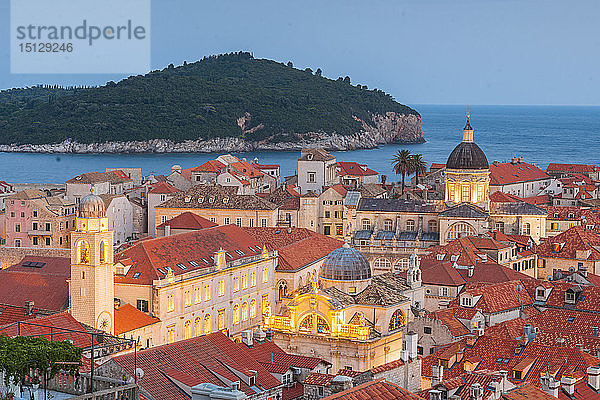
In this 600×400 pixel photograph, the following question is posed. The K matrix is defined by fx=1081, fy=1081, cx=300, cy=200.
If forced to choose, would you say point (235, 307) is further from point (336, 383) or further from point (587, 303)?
point (336, 383)

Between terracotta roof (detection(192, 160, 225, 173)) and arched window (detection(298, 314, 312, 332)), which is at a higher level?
terracotta roof (detection(192, 160, 225, 173))

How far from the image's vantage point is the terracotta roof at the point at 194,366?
28234 mm

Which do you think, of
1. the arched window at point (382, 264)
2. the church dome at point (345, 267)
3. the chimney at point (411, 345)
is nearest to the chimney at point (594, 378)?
the chimney at point (411, 345)

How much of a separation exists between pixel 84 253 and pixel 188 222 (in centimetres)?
2477

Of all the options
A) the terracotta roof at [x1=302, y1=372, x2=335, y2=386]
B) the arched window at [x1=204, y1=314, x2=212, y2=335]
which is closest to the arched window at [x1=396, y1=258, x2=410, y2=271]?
the arched window at [x1=204, y1=314, x2=212, y2=335]

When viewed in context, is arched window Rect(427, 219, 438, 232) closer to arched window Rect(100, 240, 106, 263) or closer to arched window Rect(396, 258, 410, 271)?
arched window Rect(396, 258, 410, 271)

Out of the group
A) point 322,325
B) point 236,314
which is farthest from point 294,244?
point 322,325

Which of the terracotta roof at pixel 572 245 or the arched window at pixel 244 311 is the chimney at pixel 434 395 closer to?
the arched window at pixel 244 311

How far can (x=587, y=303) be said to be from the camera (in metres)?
50.2

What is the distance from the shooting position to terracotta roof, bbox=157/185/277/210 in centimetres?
7756

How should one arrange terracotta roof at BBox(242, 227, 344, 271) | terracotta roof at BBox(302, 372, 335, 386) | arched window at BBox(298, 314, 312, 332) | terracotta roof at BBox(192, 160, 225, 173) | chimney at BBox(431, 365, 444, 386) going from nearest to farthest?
terracotta roof at BBox(302, 372, 335, 386)
chimney at BBox(431, 365, 444, 386)
arched window at BBox(298, 314, 312, 332)
terracotta roof at BBox(242, 227, 344, 271)
terracotta roof at BBox(192, 160, 225, 173)

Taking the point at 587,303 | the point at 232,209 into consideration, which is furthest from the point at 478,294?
the point at 232,209

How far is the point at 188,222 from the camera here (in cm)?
6988

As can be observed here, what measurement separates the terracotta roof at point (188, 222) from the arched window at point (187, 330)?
59.9ft
